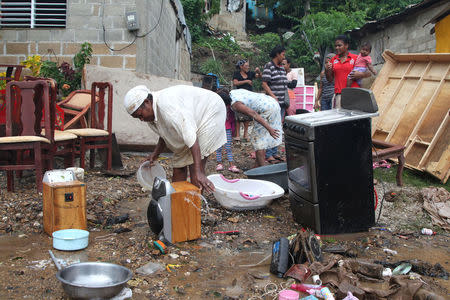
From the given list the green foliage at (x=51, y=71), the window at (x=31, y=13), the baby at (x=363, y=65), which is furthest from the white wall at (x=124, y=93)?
the baby at (x=363, y=65)

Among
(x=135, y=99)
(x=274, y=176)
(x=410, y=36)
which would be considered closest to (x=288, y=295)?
(x=135, y=99)

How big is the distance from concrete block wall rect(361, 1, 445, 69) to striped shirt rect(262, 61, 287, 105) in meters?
6.07

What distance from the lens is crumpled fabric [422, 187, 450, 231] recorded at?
448 cm

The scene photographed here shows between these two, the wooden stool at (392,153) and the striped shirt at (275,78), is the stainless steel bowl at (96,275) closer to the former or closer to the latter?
the wooden stool at (392,153)

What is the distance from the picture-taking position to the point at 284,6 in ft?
91.4

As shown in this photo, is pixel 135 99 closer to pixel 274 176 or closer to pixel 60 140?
pixel 60 140

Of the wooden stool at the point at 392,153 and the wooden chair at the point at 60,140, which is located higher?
the wooden stool at the point at 392,153

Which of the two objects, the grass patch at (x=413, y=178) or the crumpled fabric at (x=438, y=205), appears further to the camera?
the grass patch at (x=413, y=178)

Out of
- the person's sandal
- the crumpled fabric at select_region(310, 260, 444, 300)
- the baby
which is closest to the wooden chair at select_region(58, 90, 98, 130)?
the person's sandal

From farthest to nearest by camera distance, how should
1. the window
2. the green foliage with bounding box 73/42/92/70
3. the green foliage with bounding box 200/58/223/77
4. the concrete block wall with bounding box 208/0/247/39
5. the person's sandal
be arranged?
the concrete block wall with bounding box 208/0/247/39 → the green foliage with bounding box 200/58/223/77 → the window → the green foliage with bounding box 73/42/92/70 → the person's sandal

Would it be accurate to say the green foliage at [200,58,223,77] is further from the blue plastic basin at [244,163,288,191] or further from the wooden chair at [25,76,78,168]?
the blue plastic basin at [244,163,288,191]

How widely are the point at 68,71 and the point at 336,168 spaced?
5.66 metres

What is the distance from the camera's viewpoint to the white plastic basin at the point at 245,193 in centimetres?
417

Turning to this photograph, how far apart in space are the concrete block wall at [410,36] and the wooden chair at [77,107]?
8.79 m
